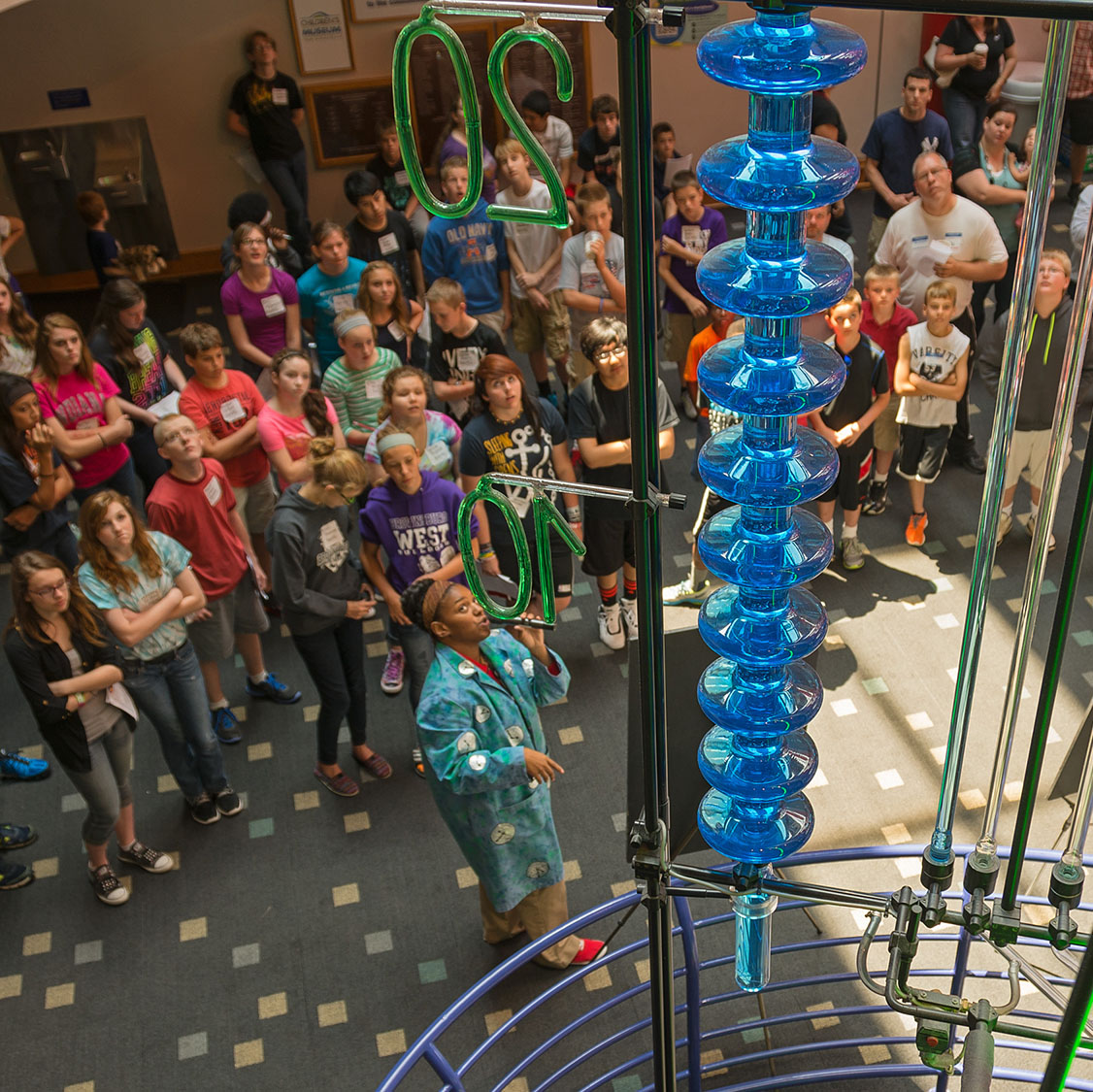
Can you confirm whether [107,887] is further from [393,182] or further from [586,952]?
[393,182]

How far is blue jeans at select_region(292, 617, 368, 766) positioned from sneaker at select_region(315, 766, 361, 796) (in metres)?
0.06

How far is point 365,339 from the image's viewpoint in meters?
5.36

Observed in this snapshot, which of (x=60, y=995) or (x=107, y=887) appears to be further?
(x=107, y=887)

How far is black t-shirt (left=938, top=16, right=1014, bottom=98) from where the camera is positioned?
8.48 meters

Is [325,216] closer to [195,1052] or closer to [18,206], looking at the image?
[18,206]

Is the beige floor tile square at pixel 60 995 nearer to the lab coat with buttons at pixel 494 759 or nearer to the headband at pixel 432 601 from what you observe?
the lab coat with buttons at pixel 494 759

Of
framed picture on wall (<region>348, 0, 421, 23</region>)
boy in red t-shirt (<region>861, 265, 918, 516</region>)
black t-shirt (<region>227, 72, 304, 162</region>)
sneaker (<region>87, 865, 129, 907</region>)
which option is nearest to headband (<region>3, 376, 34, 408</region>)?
sneaker (<region>87, 865, 129, 907</region>)

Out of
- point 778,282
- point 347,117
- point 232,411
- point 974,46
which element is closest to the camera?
point 778,282

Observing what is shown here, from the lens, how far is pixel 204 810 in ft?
15.7

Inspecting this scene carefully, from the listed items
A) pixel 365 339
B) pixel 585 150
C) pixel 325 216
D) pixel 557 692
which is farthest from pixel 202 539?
pixel 325 216

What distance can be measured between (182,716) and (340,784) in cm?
69

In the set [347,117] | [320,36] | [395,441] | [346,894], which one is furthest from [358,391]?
[320,36]

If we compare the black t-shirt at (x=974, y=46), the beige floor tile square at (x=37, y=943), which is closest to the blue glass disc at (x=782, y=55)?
the beige floor tile square at (x=37, y=943)

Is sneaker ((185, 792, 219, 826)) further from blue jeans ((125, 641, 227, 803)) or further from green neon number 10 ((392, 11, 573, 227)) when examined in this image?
green neon number 10 ((392, 11, 573, 227))
